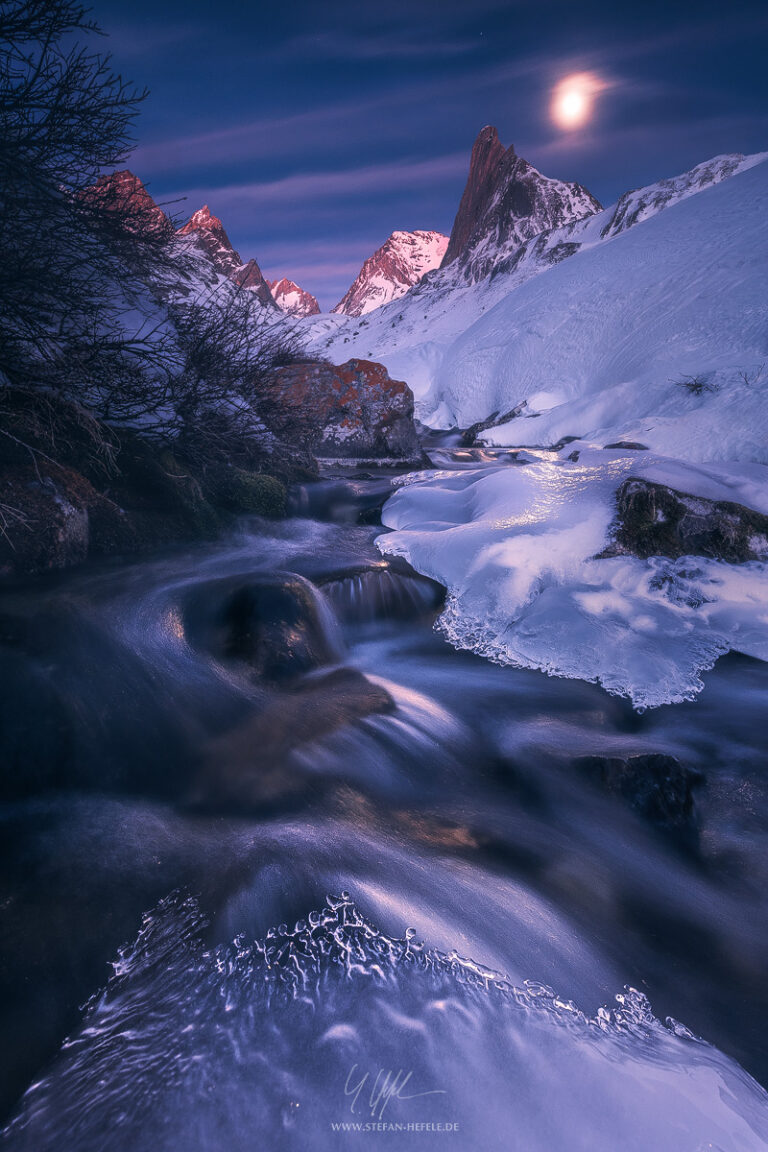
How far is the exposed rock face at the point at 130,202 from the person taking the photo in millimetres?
4793

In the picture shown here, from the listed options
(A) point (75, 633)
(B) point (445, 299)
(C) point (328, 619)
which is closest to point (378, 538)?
(C) point (328, 619)

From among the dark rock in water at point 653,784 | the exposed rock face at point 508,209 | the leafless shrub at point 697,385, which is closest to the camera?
the dark rock in water at point 653,784

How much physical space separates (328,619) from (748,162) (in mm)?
47342

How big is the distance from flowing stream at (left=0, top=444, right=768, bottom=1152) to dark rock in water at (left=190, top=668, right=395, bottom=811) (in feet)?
0.07

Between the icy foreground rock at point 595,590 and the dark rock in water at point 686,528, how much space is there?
0.11 m

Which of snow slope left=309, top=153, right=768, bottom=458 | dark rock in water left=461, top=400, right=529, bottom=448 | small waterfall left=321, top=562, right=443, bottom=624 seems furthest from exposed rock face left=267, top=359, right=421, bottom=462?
small waterfall left=321, top=562, right=443, bottom=624

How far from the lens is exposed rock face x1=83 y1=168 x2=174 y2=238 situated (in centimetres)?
479

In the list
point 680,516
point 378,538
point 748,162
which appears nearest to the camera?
point 680,516

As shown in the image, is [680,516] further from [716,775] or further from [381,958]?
[381,958]

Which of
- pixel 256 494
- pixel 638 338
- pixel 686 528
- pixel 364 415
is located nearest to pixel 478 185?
pixel 638 338

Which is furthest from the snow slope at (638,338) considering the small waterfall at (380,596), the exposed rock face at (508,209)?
the exposed rock face at (508,209)

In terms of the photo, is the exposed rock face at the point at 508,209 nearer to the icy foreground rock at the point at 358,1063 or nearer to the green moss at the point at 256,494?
the green moss at the point at 256,494

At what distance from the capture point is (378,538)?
7.09 meters

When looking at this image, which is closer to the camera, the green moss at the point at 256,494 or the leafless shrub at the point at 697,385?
the green moss at the point at 256,494
